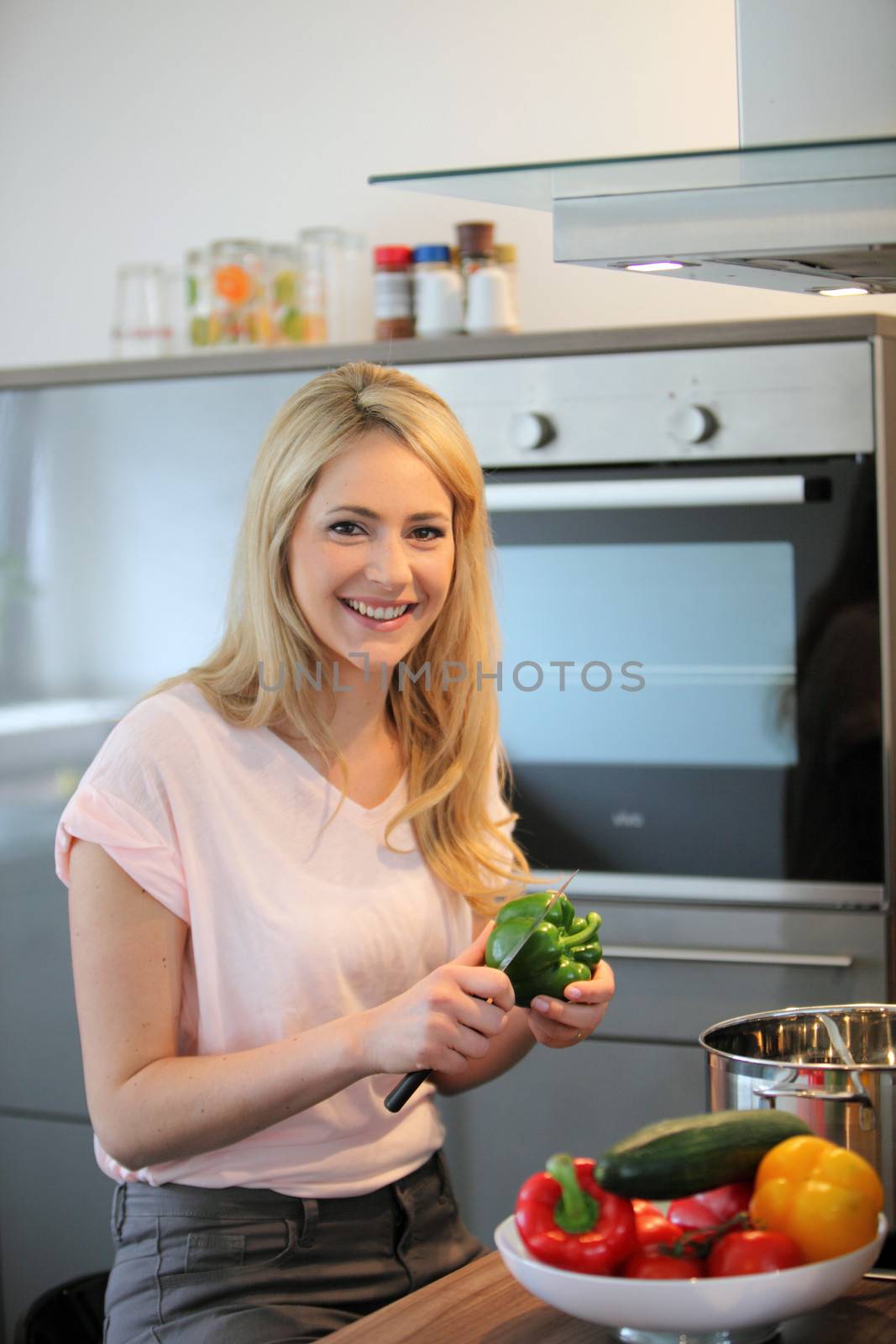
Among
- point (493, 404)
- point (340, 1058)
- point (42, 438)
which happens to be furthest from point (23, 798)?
point (340, 1058)

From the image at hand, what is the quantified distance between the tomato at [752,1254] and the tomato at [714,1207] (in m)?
0.03

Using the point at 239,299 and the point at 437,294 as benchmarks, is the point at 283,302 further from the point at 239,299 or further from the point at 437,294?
the point at 437,294

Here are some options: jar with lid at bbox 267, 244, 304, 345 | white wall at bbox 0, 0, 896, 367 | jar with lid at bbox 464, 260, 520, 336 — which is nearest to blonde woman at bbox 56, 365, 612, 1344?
jar with lid at bbox 464, 260, 520, 336

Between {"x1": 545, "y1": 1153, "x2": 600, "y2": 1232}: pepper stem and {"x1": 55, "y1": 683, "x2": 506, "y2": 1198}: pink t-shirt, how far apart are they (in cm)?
54

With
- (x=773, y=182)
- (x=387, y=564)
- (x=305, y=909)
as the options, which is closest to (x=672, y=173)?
(x=773, y=182)

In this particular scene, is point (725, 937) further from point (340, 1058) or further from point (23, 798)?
point (23, 798)

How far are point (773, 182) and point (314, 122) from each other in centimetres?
205

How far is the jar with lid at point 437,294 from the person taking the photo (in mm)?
2389

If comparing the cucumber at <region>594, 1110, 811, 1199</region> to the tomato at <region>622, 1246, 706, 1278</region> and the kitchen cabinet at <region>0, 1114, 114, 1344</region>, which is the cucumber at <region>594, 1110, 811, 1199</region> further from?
the kitchen cabinet at <region>0, 1114, 114, 1344</region>

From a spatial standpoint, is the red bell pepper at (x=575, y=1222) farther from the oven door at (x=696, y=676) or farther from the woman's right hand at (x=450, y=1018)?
the oven door at (x=696, y=676)

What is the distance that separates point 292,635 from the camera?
152cm

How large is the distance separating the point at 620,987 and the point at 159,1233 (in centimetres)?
96

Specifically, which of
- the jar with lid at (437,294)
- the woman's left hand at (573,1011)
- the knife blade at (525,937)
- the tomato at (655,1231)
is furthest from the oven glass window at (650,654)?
the tomato at (655,1231)

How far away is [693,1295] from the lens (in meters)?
0.89
